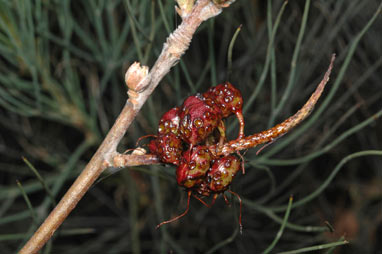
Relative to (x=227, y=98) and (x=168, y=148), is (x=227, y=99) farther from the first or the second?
(x=168, y=148)

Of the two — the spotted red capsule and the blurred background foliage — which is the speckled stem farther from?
the blurred background foliage

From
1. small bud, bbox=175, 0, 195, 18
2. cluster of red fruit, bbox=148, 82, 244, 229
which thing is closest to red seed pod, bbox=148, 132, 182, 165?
cluster of red fruit, bbox=148, 82, 244, 229

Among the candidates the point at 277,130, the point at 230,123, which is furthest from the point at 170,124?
the point at 230,123

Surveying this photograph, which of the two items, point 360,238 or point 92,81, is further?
point 360,238

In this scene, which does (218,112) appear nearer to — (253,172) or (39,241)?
(39,241)

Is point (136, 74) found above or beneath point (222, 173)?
above

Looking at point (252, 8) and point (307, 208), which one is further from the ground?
point (252, 8)

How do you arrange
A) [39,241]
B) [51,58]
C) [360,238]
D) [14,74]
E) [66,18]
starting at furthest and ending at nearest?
[360,238] < [51,58] < [14,74] < [66,18] < [39,241]

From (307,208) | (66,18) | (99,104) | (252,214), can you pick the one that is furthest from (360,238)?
(66,18)
